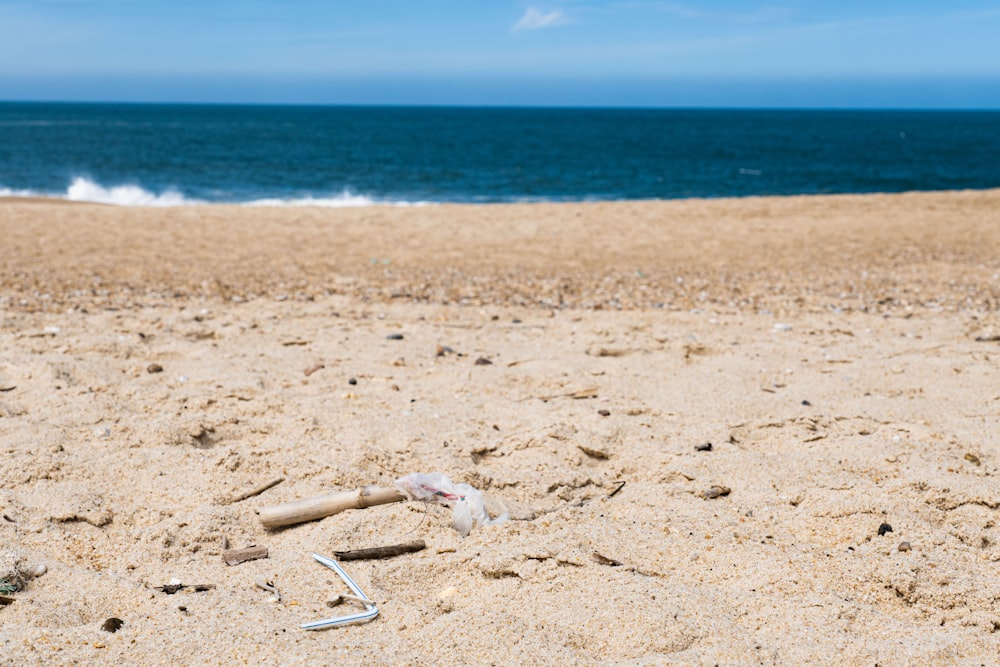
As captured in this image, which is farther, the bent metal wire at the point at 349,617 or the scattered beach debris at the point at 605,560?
the scattered beach debris at the point at 605,560

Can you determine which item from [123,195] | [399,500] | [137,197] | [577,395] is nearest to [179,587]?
[399,500]

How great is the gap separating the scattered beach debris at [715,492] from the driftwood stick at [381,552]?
117 cm

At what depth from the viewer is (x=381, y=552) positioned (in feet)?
9.46

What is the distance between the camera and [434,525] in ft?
10.0

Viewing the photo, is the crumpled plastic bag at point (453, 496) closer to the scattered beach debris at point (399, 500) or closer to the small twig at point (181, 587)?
the scattered beach debris at point (399, 500)

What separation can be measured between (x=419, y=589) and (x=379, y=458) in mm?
945

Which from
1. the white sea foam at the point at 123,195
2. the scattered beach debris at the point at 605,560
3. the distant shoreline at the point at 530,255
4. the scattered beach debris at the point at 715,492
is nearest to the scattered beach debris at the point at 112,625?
the scattered beach debris at the point at 605,560

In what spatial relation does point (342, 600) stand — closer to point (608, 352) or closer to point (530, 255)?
point (608, 352)

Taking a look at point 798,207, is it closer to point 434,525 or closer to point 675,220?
point 675,220

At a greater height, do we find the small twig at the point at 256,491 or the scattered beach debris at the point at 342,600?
the small twig at the point at 256,491

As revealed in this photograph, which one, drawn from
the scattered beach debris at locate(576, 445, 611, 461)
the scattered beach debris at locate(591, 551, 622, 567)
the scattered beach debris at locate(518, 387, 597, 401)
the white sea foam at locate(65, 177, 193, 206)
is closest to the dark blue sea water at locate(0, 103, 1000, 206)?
the white sea foam at locate(65, 177, 193, 206)

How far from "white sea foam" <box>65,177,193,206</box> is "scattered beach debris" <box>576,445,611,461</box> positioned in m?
21.8

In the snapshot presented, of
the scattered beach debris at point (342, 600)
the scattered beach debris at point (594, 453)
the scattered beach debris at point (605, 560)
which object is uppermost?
the scattered beach debris at point (594, 453)

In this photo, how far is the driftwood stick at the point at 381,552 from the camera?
286 centimetres
